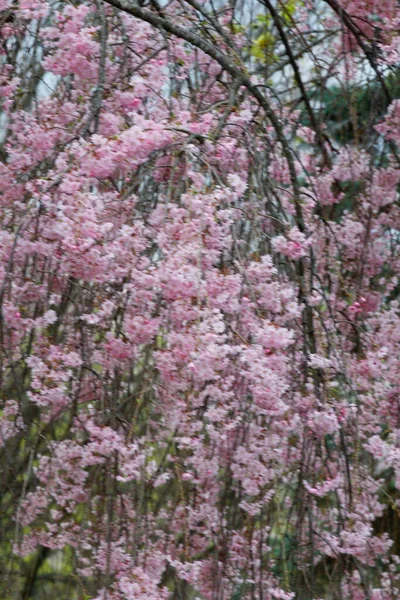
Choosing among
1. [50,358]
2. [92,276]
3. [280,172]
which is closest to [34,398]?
[50,358]

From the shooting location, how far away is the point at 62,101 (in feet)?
8.73

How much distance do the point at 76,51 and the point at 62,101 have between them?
0.89ft

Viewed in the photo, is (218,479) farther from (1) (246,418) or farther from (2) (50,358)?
(2) (50,358)

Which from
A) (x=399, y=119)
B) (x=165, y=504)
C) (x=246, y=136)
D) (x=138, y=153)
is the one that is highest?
(x=399, y=119)

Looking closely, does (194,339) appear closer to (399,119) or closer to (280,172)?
(280,172)

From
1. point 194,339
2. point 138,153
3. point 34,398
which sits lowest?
point 34,398

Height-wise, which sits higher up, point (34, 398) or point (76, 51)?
point (76, 51)

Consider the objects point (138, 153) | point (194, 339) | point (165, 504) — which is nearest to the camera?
point (194, 339)

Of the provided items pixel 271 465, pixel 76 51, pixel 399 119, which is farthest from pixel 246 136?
pixel 399 119

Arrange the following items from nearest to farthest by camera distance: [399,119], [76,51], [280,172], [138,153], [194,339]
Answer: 1. [194,339]
2. [138,153]
3. [76,51]
4. [280,172]
5. [399,119]

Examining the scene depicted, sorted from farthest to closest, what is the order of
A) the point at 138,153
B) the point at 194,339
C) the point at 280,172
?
the point at 280,172, the point at 138,153, the point at 194,339

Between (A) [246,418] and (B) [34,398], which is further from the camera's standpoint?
(A) [246,418]

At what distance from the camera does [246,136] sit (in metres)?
2.53

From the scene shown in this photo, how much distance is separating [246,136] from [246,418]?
0.70 m
